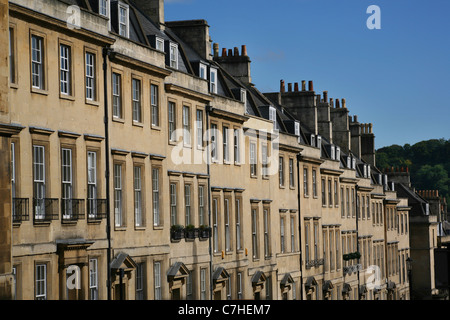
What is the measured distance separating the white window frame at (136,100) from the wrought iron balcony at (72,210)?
595 centimetres

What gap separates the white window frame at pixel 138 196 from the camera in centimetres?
3594

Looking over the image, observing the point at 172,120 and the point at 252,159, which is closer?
the point at 172,120

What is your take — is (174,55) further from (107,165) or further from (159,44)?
(107,165)

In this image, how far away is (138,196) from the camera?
36312 mm

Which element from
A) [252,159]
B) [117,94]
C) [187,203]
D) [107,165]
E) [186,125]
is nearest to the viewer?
[107,165]

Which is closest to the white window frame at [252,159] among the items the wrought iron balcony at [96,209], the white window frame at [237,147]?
→ the white window frame at [237,147]

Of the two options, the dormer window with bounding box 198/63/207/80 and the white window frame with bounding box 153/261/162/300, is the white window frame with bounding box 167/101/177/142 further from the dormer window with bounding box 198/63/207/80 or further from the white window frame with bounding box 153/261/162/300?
the white window frame with bounding box 153/261/162/300

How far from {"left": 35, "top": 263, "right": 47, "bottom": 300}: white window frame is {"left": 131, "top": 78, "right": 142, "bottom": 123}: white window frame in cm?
876

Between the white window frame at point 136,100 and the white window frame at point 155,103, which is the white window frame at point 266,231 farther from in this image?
the white window frame at point 136,100

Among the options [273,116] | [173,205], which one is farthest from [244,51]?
[173,205]

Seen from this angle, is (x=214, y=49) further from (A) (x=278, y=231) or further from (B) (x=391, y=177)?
(B) (x=391, y=177)

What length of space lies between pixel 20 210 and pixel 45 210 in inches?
61.7
